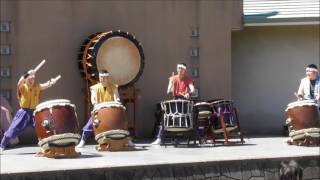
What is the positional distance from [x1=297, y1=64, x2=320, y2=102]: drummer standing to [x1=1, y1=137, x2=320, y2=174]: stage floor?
0.97 m

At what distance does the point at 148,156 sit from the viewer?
33.4 feet

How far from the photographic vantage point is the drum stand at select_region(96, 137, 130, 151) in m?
11.0

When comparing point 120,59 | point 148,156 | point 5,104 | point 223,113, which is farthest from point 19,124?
point 223,113

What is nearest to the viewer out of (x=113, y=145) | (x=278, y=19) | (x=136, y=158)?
(x=136, y=158)

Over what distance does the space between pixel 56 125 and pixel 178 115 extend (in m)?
2.49

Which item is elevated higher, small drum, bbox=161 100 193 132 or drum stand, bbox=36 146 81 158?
small drum, bbox=161 100 193 132

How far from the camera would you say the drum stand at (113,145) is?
36.1 ft

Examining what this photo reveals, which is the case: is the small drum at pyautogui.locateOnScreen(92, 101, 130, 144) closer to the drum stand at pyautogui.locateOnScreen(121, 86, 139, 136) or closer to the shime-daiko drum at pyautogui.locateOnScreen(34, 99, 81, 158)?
the shime-daiko drum at pyautogui.locateOnScreen(34, 99, 81, 158)

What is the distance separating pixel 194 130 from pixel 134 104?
5.85ft

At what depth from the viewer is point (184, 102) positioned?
38.9 feet

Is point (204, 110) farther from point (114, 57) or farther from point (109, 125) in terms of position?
point (109, 125)

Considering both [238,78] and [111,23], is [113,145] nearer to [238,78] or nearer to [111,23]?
[111,23]

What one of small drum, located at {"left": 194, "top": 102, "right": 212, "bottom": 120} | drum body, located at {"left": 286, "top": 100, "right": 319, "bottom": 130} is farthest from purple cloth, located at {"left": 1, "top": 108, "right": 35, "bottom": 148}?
drum body, located at {"left": 286, "top": 100, "right": 319, "bottom": 130}

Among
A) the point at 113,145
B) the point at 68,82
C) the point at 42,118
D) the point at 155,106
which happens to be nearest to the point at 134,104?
the point at 155,106
